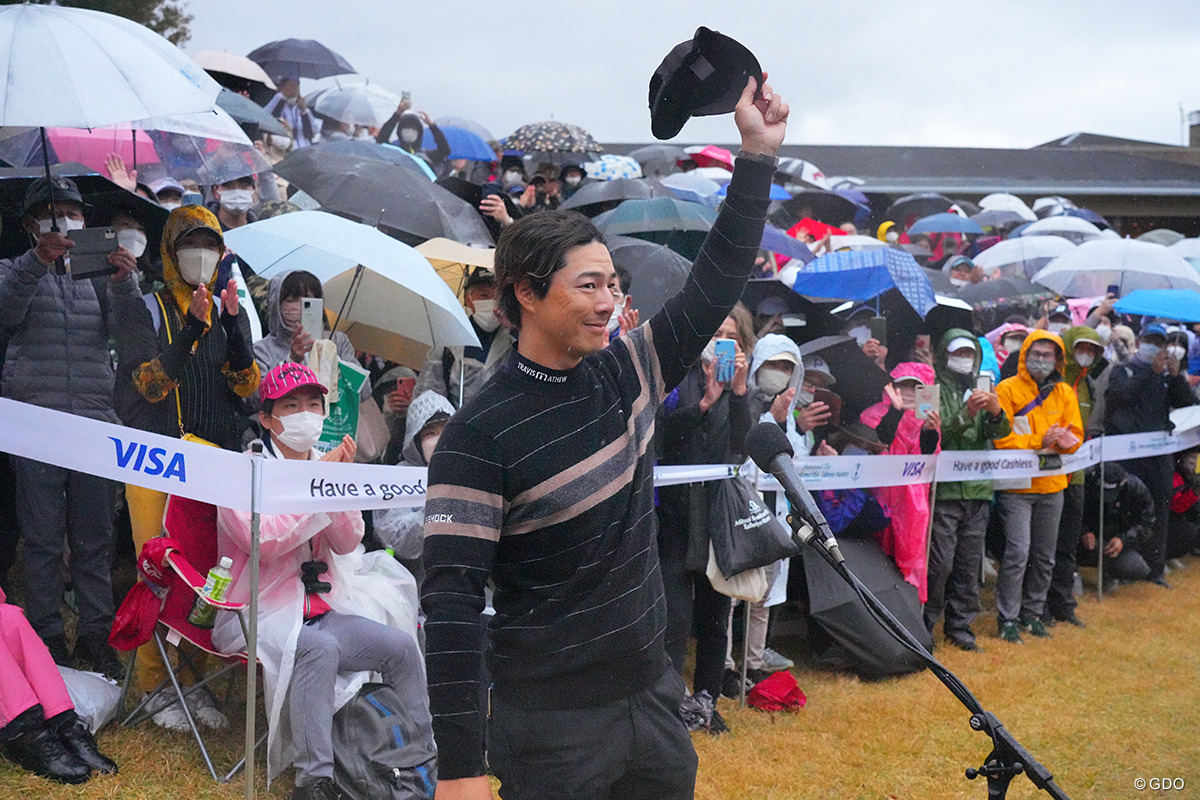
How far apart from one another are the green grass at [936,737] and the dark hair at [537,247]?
3002 mm

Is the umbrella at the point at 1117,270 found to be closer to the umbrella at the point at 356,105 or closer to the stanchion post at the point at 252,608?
the umbrella at the point at 356,105

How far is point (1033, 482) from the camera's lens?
7.88 m

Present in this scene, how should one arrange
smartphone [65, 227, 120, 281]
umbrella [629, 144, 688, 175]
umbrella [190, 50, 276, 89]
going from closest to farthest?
smartphone [65, 227, 120, 281] < umbrella [190, 50, 276, 89] < umbrella [629, 144, 688, 175]

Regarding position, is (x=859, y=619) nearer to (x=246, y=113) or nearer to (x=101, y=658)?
(x=101, y=658)

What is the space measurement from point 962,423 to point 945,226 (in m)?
9.61

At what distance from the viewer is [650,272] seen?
6941 mm

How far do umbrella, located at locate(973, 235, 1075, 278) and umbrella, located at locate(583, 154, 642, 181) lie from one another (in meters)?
4.43

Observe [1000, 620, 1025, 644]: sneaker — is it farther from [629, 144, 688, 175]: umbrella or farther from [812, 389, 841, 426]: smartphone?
[629, 144, 688, 175]: umbrella

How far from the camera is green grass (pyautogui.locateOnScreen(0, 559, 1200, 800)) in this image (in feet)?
15.5

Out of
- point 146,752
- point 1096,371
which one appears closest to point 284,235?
point 146,752

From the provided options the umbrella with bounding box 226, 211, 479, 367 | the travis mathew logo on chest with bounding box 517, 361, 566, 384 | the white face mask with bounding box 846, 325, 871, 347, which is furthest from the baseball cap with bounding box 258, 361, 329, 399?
the white face mask with bounding box 846, 325, 871, 347

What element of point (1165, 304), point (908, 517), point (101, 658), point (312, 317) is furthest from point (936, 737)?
point (1165, 304)

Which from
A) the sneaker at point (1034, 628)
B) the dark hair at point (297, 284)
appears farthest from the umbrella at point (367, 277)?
the sneaker at point (1034, 628)

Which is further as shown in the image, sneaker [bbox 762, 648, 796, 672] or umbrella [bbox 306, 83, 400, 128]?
umbrella [bbox 306, 83, 400, 128]
